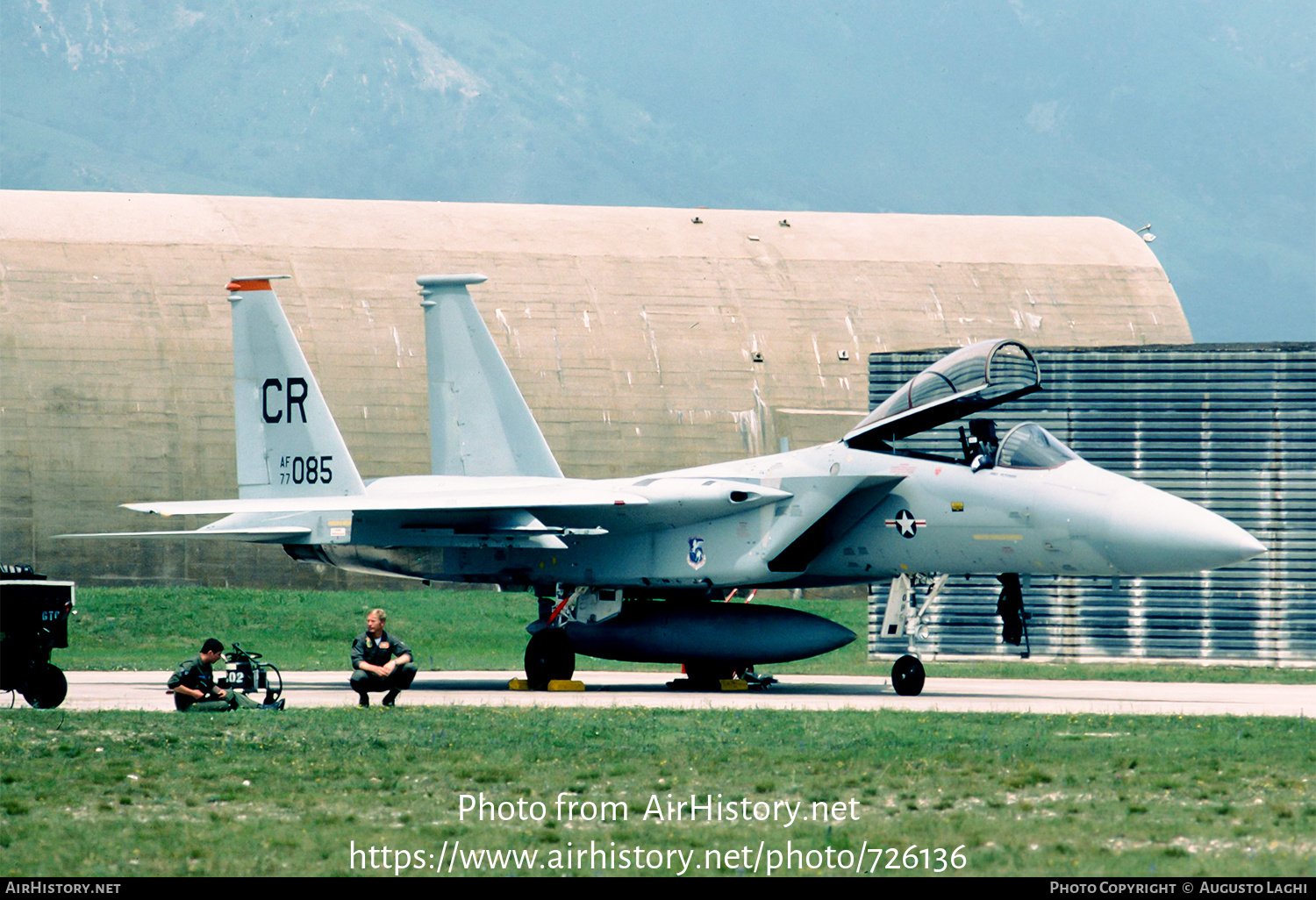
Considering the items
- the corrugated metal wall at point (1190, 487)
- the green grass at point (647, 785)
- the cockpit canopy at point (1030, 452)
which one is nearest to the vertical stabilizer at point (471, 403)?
the corrugated metal wall at point (1190, 487)

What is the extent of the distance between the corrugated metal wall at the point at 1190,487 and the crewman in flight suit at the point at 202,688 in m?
13.0

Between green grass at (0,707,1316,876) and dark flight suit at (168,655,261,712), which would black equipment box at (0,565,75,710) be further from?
green grass at (0,707,1316,876)

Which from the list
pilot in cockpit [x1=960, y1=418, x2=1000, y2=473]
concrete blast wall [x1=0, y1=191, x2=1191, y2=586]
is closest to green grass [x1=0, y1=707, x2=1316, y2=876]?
pilot in cockpit [x1=960, y1=418, x2=1000, y2=473]

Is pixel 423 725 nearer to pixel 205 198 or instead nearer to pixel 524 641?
pixel 524 641

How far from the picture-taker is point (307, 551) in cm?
2147

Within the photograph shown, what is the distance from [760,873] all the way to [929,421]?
10.7 m

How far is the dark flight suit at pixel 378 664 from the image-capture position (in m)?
15.3

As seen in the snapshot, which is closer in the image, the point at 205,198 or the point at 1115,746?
the point at 1115,746

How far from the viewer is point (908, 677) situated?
18094mm

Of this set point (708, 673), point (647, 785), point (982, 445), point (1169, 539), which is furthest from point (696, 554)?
point (647, 785)

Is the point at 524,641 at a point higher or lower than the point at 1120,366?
lower

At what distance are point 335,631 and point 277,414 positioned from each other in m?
8.11

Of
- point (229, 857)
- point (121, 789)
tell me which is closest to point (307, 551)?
point (121, 789)

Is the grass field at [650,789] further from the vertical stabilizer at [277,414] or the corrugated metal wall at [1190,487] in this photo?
the corrugated metal wall at [1190,487]
